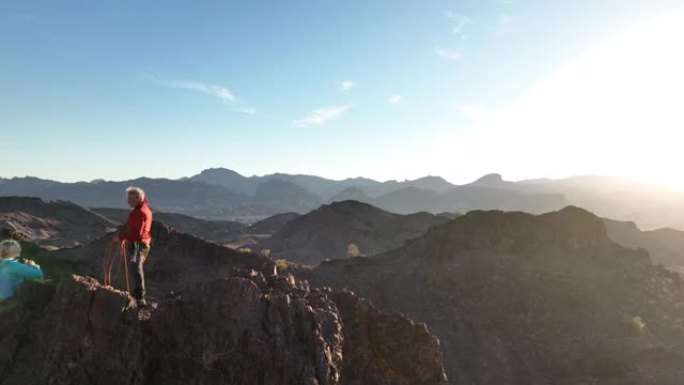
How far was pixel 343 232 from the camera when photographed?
81.2 m

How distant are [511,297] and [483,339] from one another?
15.9 feet

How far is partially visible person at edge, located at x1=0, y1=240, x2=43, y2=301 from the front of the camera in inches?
381

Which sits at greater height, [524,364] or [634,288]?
[634,288]

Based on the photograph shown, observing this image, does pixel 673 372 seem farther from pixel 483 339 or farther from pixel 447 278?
pixel 447 278

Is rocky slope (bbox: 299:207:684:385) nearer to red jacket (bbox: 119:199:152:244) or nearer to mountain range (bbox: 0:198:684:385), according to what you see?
mountain range (bbox: 0:198:684:385)

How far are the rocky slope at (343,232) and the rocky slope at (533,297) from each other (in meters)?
33.5

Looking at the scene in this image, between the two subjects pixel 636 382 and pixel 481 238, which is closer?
pixel 636 382

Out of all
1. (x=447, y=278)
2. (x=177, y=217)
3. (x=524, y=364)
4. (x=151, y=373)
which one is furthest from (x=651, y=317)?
(x=177, y=217)

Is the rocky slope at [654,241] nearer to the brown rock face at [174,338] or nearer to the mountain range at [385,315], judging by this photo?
the mountain range at [385,315]

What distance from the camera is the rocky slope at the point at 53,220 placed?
3324 inches

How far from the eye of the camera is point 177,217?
128875 mm

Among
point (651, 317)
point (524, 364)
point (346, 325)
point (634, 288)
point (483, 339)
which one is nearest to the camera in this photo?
point (346, 325)

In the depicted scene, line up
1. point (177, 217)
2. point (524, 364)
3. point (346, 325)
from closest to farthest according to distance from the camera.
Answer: point (346, 325) → point (524, 364) → point (177, 217)

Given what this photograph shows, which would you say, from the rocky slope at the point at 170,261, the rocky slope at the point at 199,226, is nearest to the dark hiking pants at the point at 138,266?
the rocky slope at the point at 170,261
